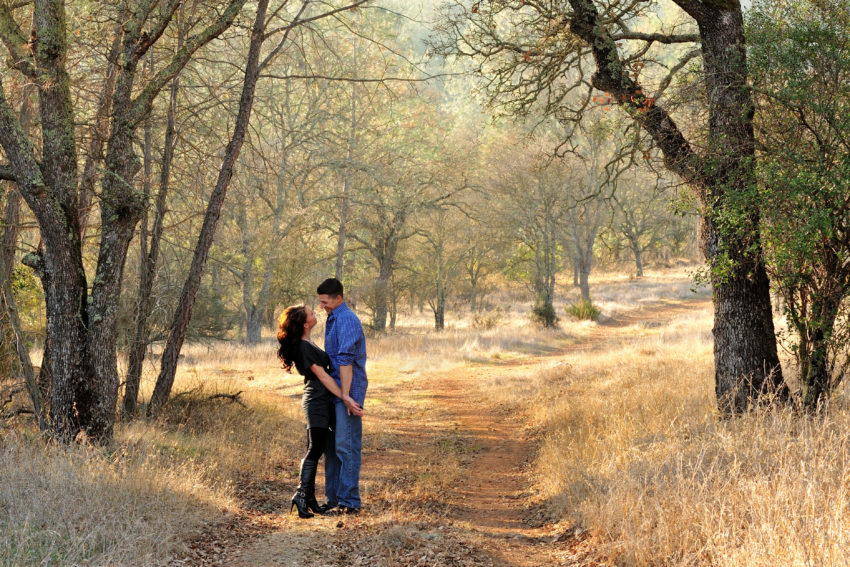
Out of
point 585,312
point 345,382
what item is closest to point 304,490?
point 345,382

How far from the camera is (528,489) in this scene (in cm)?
711

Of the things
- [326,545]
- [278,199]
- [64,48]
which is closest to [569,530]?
[326,545]

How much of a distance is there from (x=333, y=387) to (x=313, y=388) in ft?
0.89

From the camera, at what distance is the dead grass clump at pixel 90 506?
4133 millimetres

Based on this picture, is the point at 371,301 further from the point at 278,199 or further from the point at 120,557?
the point at 120,557

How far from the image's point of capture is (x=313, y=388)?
232 inches

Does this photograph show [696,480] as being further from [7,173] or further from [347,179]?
[347,179]

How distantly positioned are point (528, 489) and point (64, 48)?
6810 millimetres

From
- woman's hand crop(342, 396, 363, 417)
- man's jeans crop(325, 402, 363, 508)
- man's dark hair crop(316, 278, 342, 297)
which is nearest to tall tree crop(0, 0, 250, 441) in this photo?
man's dark hair crop(316, 278, 342, 297)

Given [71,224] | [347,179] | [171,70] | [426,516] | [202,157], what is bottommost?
[426,516]

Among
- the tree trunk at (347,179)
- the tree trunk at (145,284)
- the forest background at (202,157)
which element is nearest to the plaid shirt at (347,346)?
the forest background at (202,157)

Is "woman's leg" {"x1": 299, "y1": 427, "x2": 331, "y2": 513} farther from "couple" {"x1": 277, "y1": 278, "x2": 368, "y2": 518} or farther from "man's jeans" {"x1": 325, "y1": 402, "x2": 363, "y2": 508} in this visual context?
"man's jeans" {"x1": 325, "y1": 402, "x2": 363, "y2": 508}

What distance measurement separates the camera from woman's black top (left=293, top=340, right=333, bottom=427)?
5.81m

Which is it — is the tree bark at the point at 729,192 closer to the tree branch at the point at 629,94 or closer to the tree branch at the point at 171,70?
the tree branch at the point at 629,94
